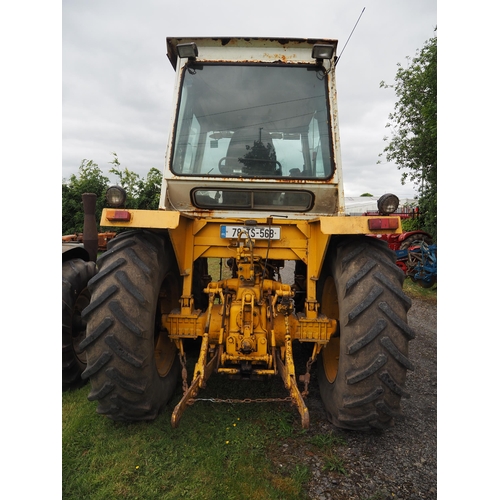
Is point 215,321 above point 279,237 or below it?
below

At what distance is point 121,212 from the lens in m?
2.34

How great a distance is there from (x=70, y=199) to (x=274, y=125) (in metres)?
15.7

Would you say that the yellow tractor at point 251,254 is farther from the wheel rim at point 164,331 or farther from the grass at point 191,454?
the grass at point 191,454

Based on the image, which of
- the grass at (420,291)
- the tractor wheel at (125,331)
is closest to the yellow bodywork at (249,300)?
the tractor wheel at (125,331)

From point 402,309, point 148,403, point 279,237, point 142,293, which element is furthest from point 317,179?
point 148,403

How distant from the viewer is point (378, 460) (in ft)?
7.77

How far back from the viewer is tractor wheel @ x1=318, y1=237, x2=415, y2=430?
2.21 metres

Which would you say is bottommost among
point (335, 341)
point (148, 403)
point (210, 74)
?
point (148, 403)

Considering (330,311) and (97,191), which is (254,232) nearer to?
(330,311)

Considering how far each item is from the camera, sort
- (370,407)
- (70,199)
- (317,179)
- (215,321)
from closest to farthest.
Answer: (370,407) → (215,321) → (317,179) → (70,199)

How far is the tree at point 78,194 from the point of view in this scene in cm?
1581

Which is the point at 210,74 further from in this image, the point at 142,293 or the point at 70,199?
the point at 70,199

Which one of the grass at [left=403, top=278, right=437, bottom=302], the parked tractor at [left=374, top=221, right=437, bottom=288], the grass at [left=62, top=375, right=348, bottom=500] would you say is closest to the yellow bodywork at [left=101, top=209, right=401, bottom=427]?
Result: the grass at [left=62, top=375, right=348, bottom=500]

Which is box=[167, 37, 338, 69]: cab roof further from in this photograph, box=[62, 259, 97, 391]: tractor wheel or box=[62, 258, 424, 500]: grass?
box=[62, 258, 424, 500]: grass
